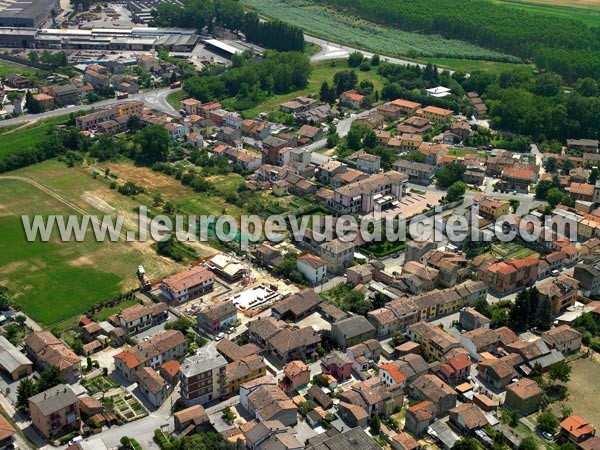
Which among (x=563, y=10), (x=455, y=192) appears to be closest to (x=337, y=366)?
(x=455, y=192)

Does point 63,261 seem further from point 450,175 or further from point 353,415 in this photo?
point 450,175

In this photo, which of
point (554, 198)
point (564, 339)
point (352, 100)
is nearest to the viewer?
point (564, 339)

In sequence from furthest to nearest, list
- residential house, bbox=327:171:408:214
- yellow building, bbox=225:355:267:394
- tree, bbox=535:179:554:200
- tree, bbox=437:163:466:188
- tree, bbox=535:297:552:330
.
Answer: tree, bbox=437:163:466:188
tree, bbox=535:179:554:200
residential house, bbox=327:171:408:214
tree, bbox=535:297:552:330
yellow building, bbox=225:355:267:394

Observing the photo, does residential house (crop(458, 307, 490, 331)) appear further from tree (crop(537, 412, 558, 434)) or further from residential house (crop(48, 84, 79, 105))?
residential house (crop(48, 84, 79, 105))

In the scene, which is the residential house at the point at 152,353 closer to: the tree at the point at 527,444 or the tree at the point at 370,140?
the tree at the point at 527,444

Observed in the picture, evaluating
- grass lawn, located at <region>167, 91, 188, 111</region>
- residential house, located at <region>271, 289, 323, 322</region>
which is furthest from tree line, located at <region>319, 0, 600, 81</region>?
residential house, located at <region>271, 289, 323, 322</region>

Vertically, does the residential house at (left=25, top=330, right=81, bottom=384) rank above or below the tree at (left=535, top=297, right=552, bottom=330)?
below
